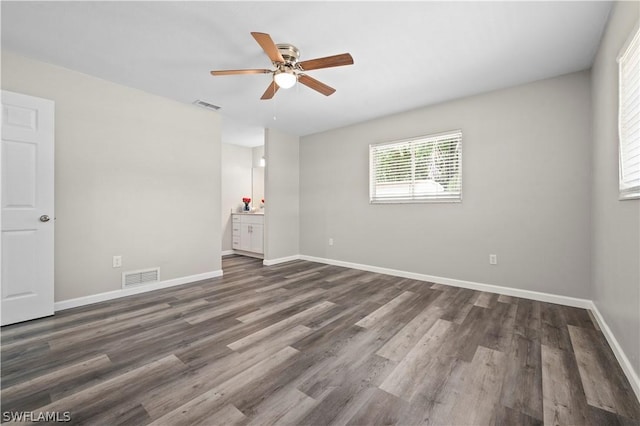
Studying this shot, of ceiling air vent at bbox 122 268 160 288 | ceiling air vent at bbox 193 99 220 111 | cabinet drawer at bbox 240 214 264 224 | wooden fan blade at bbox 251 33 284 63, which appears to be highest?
ceiling air vent at bbox 193 99 220 111

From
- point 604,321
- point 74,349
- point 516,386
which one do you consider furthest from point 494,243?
point 74,349

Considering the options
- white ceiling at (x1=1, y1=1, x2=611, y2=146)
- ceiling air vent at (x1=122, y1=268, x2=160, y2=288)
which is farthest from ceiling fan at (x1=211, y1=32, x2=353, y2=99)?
ceiling air vent at (x1=122, y1=268, x2=160, y2=288)

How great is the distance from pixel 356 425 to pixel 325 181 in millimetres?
4133

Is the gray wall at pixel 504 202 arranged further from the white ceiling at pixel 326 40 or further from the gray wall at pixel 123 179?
the gray wall at pixel 123 179

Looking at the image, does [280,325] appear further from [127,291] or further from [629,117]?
[629,117]

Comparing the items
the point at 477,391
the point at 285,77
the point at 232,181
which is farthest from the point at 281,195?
the point at 477,391

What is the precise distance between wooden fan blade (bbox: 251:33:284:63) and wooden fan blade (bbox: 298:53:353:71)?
0.22 meters

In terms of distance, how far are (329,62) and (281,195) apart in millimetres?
3215

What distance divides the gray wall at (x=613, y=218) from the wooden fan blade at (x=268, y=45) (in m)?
2.22

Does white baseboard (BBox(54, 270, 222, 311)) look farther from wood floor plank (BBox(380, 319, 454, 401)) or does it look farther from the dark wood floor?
wood floor plank (BBox(380, 319, 454, 401))

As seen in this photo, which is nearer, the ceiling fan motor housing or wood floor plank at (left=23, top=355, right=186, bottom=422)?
wood floor plank at (left=23, top=355, right=186, bottom=422)

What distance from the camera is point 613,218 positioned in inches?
78.3

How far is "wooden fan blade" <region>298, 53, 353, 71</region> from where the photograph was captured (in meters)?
2.08

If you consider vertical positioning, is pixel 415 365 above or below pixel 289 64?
below
